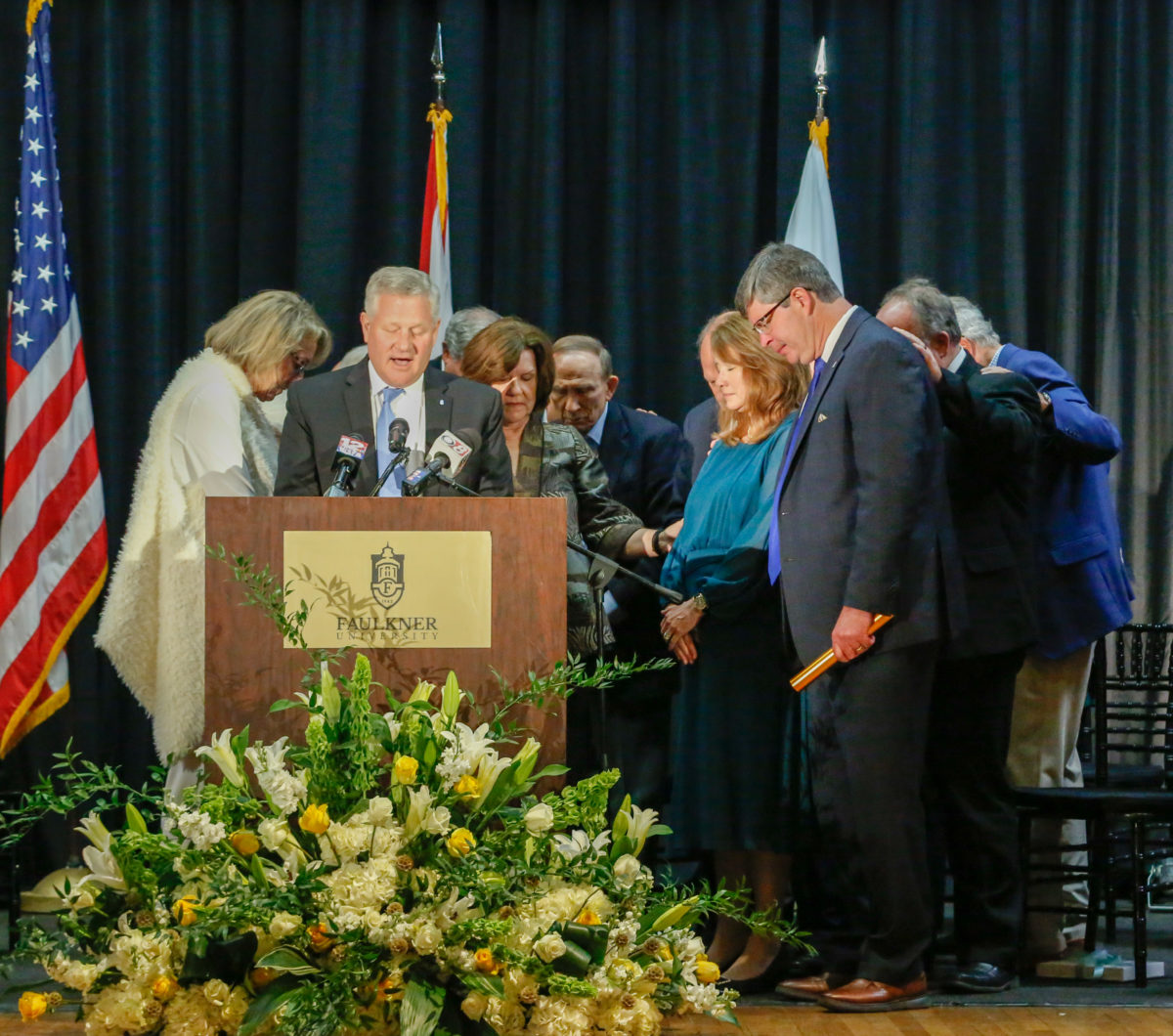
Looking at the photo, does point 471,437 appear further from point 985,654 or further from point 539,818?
point 985,654

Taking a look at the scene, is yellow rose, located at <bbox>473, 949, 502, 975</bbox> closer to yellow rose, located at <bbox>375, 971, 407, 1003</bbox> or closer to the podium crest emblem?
yellow rose, located at <bbox>375, 971, 407, 1003</bbox>

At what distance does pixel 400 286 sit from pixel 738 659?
1.19 metres

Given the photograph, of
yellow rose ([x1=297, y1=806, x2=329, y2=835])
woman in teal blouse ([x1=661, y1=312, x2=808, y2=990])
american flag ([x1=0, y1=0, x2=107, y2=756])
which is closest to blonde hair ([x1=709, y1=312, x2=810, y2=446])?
woman in teal blouse ([x1=661, y1=312, x2=808, y2=990])

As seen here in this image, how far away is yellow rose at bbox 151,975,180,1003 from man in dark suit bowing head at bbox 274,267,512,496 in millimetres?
1122

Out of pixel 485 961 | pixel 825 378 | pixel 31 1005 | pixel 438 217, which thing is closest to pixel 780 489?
pixel 825 378

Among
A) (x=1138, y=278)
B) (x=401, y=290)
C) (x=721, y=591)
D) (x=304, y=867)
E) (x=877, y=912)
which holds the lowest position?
(x=877, y=912)

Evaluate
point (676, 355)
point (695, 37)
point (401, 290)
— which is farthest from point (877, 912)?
point (695, 37)

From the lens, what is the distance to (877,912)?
11.5 ft

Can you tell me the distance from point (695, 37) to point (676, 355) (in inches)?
45.7

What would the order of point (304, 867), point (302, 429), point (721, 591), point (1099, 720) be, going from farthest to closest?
1. point (1099, 720)
2. point (721, 591)
3. point (302, 429)
4. point (304, 867)

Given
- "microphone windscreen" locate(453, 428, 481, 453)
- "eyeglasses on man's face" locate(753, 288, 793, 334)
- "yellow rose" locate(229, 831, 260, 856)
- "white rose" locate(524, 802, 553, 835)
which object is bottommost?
"yellow rose" locate(229, 831, 260, 856)

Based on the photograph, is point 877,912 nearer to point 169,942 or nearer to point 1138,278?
point 169,942

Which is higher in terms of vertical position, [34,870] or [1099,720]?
[1099,720]

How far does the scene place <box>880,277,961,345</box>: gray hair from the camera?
4035 mm
